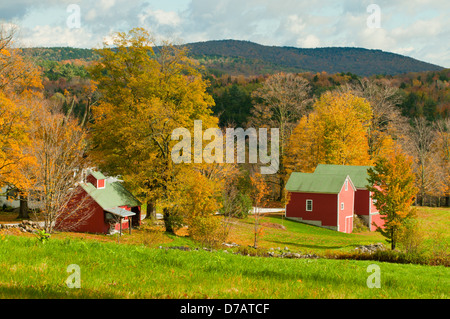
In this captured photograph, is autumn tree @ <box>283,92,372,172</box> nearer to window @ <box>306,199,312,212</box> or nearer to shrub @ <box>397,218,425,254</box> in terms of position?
window @ <box>306,199,312,212</box>

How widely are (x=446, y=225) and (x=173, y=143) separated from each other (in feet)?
103

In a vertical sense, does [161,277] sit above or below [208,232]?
above

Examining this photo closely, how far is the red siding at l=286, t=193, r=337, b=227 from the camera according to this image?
150 ft

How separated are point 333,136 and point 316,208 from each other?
37.7 feet

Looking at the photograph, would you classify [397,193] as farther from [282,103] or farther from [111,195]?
[282,103]

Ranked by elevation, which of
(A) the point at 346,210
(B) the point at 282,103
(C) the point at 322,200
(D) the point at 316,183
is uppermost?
(B) the point at 282,103

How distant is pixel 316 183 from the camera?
4753 centimetres

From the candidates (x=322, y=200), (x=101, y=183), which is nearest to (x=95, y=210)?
(x=101, y=183)

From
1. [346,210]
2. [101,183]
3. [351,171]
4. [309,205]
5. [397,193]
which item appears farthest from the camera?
[351,171]

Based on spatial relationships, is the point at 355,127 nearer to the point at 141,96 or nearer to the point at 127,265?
the point at 141,96

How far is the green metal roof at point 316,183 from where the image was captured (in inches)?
1818

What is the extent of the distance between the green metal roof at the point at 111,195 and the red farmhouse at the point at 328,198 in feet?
65.1

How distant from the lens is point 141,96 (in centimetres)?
3528

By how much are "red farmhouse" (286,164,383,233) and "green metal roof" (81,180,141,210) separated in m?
19.8
